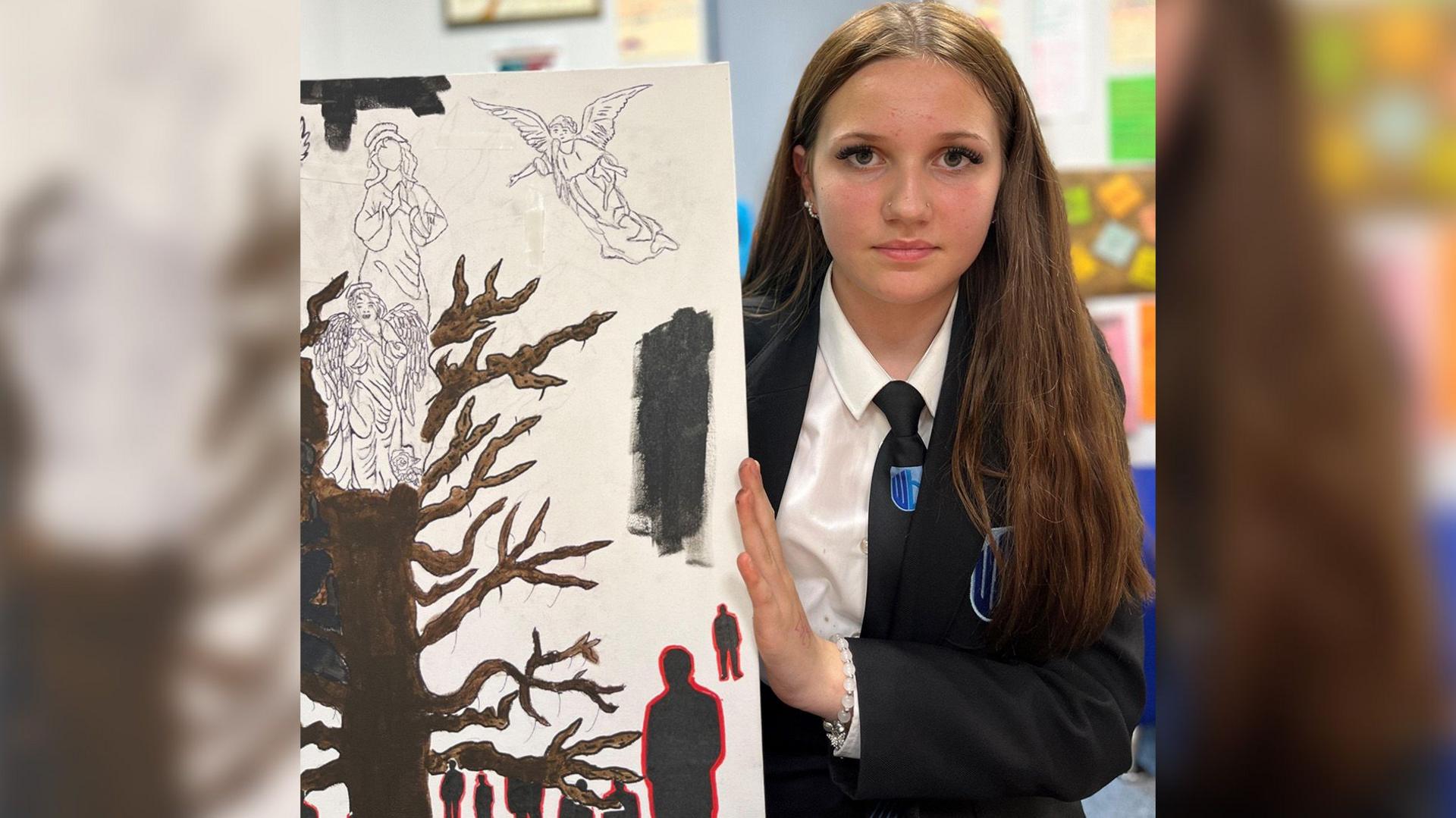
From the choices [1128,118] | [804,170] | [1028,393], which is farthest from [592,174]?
[1128,118]

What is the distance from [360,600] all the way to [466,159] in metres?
0.35

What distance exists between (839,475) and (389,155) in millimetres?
506

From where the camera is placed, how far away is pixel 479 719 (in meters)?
0.88

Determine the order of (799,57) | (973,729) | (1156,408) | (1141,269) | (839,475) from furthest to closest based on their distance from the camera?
(1141,269)
(799,57)
(839,475)
(973,729)
(1156,408)

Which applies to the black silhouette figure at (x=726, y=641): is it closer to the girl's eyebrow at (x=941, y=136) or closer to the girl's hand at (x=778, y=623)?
the girl's hand at (x=778, y=623)

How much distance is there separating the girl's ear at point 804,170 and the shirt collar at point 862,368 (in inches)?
5.1

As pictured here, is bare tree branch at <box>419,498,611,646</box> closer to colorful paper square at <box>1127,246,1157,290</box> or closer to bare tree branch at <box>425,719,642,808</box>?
bare tree branch at <box>425,719,642,808</box>

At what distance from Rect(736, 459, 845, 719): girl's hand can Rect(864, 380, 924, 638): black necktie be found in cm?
8

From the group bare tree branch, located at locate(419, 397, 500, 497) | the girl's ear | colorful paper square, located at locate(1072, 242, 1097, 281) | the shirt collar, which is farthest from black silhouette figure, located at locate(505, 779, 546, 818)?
colorful paper square, located at locate(1072, 242, 1097, 281)

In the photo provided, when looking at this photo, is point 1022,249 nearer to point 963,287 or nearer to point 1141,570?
point 963,287

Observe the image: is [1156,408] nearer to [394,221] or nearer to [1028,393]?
[394,221]

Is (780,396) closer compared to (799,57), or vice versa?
(780,396)

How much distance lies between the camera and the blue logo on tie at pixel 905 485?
1059 mm

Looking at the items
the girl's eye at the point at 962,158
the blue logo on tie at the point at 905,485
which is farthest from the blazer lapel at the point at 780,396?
the girl's eye at the point at 962,158
